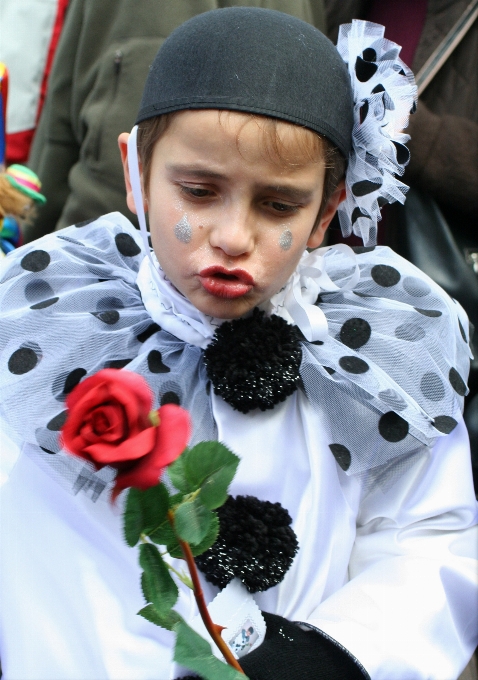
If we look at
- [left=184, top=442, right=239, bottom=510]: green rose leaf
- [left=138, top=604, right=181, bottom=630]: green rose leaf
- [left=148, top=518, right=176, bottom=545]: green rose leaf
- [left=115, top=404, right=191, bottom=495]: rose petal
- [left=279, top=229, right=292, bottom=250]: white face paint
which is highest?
[left=115, top=404, right=191, bottom=495]: rose petal

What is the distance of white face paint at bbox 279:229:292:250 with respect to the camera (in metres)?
0.95

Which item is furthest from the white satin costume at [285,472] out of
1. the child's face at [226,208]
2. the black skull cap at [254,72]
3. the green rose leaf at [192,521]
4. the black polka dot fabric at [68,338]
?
the green rose leaf at [192,521]

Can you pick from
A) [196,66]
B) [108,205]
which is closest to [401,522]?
[196,66]

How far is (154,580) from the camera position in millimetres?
469

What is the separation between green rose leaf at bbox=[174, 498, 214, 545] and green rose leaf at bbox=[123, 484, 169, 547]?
0.01 metres

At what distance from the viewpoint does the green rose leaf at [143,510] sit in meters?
0.45

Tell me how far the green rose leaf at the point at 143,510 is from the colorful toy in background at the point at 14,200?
37.2 inches

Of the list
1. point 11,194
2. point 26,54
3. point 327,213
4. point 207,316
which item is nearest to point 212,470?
point 207,316

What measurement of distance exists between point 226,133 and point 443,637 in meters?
0.77

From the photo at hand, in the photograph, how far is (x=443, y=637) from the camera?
1004 millimetres

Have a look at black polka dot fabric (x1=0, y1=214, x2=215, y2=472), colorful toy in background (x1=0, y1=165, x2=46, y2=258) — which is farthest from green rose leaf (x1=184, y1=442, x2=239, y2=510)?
colorful toy in background (x1=0, y1=165, x2=46, y2=258)

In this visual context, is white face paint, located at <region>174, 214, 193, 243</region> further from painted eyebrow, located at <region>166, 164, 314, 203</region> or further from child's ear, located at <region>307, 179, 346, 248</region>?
child's ear, located at <region>307, 179, 346, 248</region>

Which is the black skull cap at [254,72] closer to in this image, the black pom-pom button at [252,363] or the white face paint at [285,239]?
the white face paint at [285,239]

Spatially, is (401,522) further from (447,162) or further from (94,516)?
(447,162)
